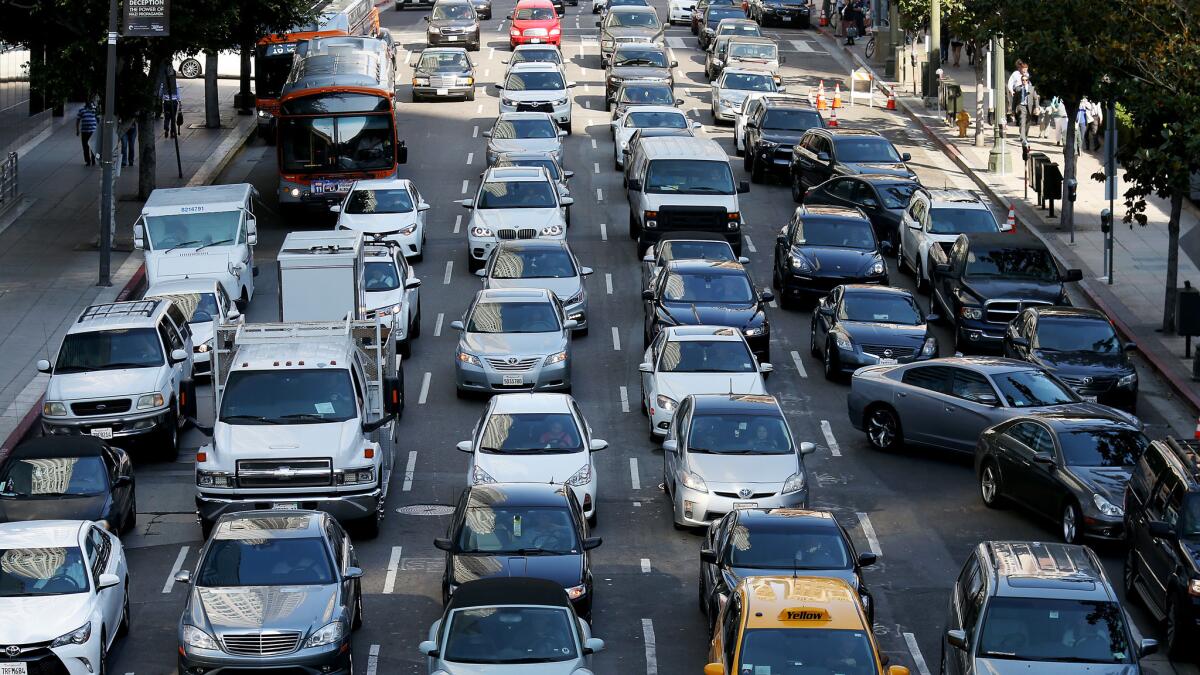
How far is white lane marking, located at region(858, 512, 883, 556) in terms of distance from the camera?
23.1 m

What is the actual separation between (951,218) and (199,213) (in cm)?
1423

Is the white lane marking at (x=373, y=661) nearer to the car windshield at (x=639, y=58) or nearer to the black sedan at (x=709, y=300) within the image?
the black sedan at (x=709, y=300)

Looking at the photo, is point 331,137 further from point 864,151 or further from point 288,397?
point 288,397

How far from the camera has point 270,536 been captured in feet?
62.5

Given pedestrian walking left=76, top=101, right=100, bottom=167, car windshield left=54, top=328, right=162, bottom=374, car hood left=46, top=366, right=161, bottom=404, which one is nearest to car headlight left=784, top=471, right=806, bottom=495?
car hood left=46, top=366, right=161, bottom=404

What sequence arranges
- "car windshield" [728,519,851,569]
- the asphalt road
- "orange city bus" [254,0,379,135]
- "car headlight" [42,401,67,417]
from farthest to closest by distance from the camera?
"orange city bus" [254,0,379,135] → "car headlight" [42,401,67,417] → the asphalt road → "car windshield" [728,519,851,569]

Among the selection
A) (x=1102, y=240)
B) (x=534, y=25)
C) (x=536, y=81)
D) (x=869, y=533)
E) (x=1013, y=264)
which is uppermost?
(x=534, y=25)

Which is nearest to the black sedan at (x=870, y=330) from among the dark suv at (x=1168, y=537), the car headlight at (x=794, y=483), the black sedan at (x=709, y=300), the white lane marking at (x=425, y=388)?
the black sedan at (x=709, y=300)

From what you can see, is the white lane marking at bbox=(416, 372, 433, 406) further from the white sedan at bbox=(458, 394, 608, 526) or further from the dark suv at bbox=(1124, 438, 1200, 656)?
the dark suv at bbox=(1124, 438, 1200, 656)

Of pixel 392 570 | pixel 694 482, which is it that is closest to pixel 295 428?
pixel 392 570

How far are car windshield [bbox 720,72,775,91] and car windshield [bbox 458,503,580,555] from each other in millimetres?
33402

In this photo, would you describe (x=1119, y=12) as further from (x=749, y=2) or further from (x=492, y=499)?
(x=749, y=2)

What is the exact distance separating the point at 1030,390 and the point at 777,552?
799 cm

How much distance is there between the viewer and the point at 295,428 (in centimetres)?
2277
